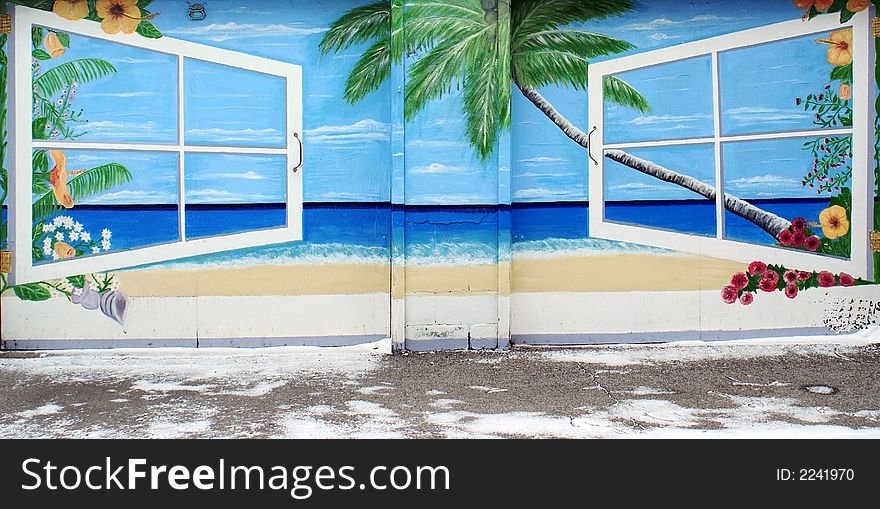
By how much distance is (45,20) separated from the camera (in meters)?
5.06

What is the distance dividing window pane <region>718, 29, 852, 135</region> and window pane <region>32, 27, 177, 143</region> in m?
3.51

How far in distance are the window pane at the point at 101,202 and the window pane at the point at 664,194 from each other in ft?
9.16

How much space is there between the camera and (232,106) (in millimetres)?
5145

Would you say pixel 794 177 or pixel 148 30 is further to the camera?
pixel 794 177

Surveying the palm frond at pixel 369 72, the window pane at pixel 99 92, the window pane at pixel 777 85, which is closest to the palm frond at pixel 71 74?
the window pane at pixel 99 92

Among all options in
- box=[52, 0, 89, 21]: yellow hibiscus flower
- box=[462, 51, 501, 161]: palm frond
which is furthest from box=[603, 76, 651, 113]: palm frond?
box=[52, 0, 89, 21]: yellow hibiscus flower

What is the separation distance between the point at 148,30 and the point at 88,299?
5.63 feet

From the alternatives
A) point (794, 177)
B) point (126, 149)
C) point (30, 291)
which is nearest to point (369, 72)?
point (126, 149)

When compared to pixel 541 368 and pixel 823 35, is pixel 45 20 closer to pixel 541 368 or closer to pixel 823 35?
pixel 541 368

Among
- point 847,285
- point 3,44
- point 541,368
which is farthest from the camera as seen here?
point 847,285

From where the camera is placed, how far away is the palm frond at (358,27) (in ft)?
17.0

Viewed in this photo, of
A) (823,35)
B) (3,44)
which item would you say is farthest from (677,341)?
(3,44)

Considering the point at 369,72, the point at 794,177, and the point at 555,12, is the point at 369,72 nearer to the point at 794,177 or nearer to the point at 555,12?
the point at 555,12

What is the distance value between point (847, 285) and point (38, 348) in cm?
518
